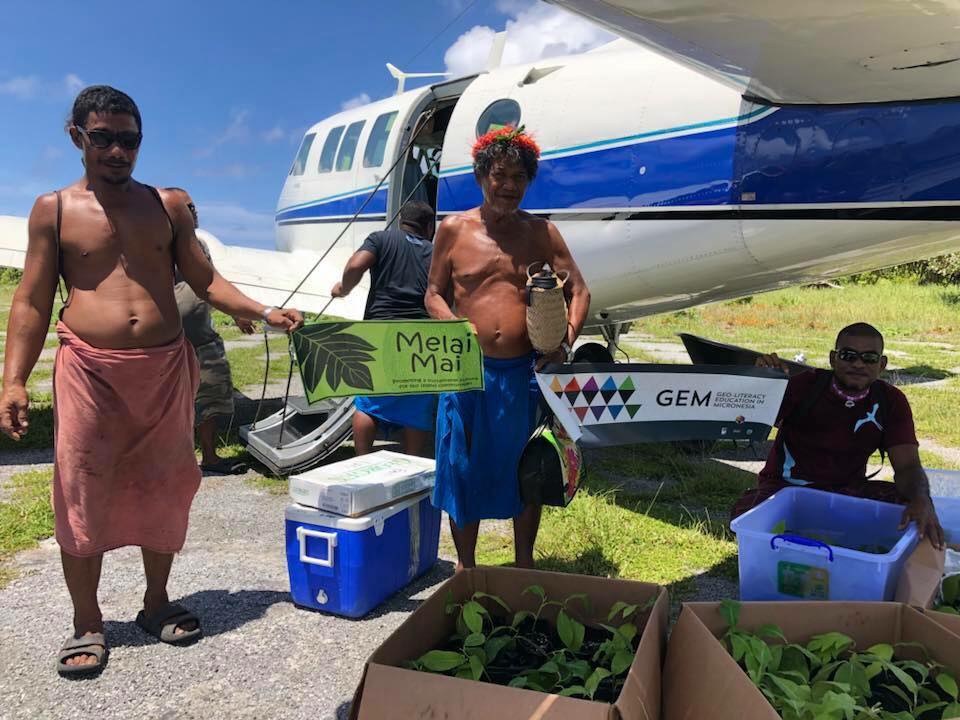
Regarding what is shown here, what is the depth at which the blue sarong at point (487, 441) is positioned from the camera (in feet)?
9.90

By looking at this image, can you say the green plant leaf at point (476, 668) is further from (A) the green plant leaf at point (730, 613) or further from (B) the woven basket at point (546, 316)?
(B) the woven basket at point (546, 316)

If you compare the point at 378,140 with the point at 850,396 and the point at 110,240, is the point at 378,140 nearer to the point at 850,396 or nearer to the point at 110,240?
the point at 110,240

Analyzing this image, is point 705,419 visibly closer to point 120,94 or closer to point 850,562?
point 850,562

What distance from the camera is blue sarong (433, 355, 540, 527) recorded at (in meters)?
3.02

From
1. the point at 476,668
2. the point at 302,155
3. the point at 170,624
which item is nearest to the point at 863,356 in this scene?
the point at 476,668

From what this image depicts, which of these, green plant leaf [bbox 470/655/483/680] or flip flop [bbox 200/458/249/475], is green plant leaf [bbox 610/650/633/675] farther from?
flip flop [bbox 200/458/249/475]

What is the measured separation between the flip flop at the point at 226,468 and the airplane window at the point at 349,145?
4.07 m

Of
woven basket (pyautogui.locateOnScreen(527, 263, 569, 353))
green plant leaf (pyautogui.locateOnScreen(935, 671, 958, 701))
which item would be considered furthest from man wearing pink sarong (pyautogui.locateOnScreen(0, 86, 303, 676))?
green plant leaf (pyautogui.locateOnScreen(935, 671, 958, 701))

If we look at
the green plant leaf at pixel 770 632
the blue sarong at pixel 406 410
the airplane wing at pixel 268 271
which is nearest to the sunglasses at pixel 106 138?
the blue sarong at pixel 406 410

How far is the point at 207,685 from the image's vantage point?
2574mm

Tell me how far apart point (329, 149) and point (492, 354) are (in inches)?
253

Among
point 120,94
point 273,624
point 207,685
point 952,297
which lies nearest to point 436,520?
point 273,624

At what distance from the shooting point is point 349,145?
8172 mm

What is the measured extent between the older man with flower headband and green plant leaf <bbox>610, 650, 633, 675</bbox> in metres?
1.06
